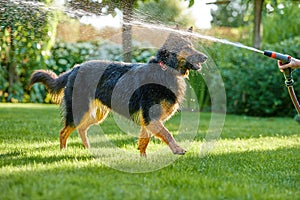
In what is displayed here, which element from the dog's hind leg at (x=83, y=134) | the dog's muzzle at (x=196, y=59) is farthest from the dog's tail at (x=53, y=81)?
the dog's muzzle at (x=196, y=59)

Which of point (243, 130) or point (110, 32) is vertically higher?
Answer: point (110, 32)

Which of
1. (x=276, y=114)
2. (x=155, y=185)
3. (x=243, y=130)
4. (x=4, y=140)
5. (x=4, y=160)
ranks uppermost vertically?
(x=155, y=185)

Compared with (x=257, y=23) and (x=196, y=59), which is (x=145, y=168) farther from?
(x=257, y=23)

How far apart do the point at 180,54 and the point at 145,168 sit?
1.23 meters

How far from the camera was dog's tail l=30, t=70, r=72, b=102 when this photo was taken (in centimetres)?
530

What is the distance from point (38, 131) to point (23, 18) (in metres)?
1.60

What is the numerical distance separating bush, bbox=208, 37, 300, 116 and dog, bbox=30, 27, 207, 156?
6.27 m

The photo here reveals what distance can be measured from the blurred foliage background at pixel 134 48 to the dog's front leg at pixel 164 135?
102 cm

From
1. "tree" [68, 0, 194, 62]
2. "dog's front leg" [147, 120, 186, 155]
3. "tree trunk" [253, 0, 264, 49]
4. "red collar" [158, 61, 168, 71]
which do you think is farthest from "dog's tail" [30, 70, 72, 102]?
"tree trunk" [253, 0, 264, 49]

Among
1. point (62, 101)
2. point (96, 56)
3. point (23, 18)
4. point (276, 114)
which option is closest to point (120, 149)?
point (62, 101)

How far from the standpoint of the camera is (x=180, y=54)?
450cm

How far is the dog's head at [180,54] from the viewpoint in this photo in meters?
4.46

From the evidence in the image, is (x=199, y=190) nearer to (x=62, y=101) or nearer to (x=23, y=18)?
(x=62, y=101)

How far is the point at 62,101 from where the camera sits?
5.19 meters
